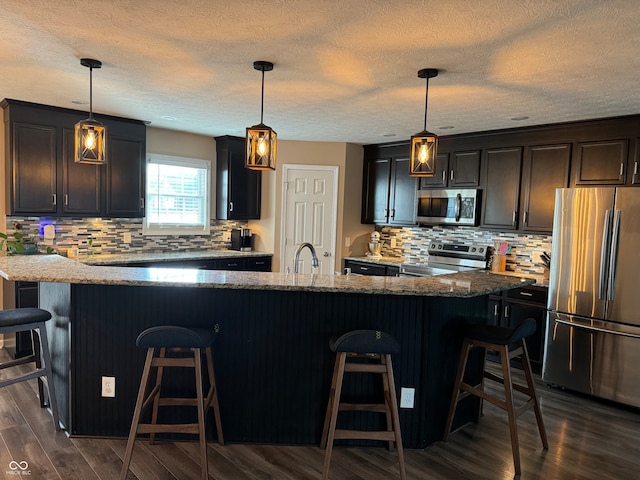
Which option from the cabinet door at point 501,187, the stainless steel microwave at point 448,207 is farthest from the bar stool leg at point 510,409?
the stainless steel microwave at point 448,207

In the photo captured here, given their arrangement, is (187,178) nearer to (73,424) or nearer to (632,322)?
(73,424)

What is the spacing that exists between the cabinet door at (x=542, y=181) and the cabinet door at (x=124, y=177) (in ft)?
13.6

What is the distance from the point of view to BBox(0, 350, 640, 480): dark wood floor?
2.48 metres

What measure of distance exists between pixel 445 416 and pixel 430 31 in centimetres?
234

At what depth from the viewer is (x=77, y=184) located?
458 cm

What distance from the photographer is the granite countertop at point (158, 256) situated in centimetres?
→ 453

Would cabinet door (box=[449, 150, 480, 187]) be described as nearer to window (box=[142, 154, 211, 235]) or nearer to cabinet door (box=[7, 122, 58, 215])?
window (box=[142, 154, 211, 235])

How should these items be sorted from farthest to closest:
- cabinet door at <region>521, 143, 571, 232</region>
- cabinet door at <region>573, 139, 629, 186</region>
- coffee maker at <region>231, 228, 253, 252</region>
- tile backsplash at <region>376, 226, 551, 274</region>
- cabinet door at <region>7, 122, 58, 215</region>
Answer: coffee maker at <region>231, 228, 253, 252</region>
tile backsplash at <region>376, 226, 551, 274</region>
cabinet door at <region>521, 143, 571, 232</region>
cabinet door at <region>7, 122, 58, 215</region>
cabinet door at <region>573, 139, 629, 186</region>

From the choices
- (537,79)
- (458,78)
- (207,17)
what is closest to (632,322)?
(537,79)

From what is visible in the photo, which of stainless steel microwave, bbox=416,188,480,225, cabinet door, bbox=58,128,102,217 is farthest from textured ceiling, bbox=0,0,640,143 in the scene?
stainless steel microwave, bbox=416,188,480,225

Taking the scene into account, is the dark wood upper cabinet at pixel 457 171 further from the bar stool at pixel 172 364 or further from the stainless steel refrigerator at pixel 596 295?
the bar stool at pixel 172 364

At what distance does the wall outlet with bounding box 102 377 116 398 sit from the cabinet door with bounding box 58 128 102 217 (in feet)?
7.93

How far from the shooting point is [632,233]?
11.5 ft

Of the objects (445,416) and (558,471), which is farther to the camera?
(445,416)
